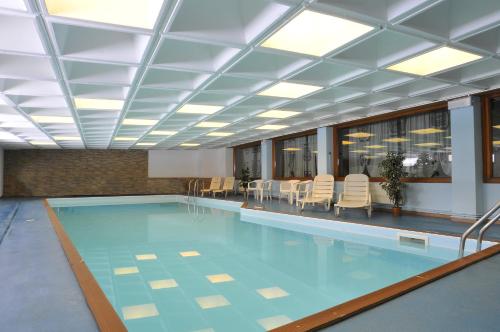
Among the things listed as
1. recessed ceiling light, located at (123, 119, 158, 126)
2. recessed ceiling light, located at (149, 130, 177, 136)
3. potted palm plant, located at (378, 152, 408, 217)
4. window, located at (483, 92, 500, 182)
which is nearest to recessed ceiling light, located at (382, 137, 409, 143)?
potted palm plant, located at (378, 152, 408, 217)

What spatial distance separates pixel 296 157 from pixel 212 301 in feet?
29.2

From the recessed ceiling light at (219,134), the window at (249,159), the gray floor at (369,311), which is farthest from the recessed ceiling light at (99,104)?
the window at (249,159)

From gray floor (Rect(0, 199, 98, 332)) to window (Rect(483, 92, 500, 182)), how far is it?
6.39 m

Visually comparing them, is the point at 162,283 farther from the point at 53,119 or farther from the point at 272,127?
the point at 272,127

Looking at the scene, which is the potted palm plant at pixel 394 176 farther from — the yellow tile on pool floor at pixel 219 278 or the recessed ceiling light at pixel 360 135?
the yellow tile on pool floor at pixel 219 278

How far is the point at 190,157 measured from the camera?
17.1m

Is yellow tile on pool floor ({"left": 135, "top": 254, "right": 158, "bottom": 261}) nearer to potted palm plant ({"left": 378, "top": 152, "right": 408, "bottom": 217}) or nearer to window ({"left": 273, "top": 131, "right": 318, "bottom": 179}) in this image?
potted palm plant ({"left": 378, "top": 152, "right": 408, "bottom": 217})

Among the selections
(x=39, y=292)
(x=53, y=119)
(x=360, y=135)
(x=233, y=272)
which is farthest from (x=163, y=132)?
(x=39, y=292)

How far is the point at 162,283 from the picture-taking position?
347 centimetres

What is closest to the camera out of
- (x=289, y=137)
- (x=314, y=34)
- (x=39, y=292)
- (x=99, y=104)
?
(x=39, y=292)

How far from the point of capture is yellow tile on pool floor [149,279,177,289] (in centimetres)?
338

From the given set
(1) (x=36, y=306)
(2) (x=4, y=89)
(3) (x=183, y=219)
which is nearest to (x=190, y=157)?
(3) (x=183, y=219)

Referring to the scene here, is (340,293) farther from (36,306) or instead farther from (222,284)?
(36,306)

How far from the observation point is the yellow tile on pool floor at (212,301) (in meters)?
2.87
